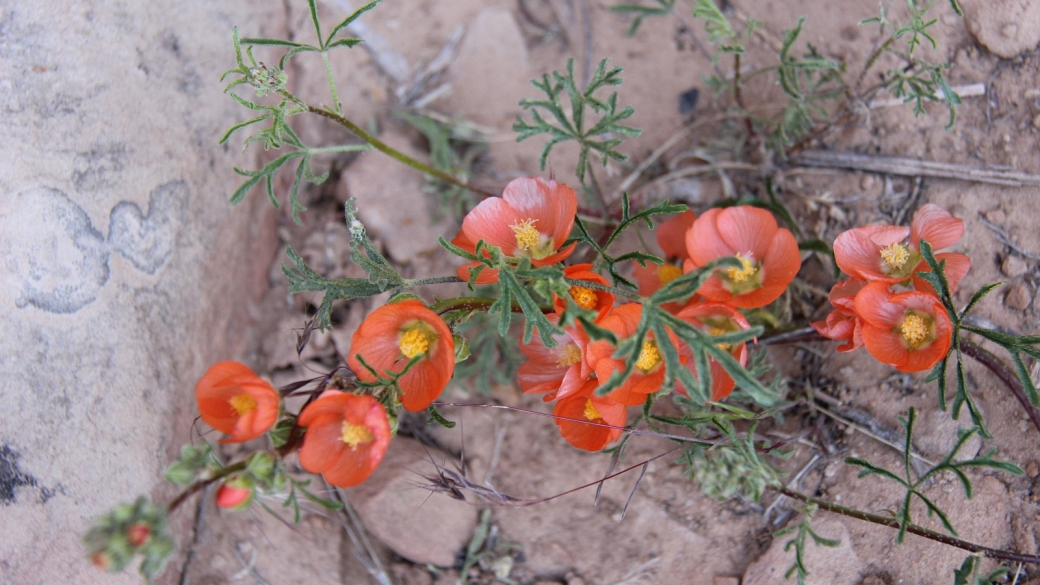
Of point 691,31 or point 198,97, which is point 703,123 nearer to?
point 691,31

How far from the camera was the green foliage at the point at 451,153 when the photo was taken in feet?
9.31

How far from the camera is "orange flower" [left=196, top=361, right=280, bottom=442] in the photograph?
156 cm

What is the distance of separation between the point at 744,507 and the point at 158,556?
176cm

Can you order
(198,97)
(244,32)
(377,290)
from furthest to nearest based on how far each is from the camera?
(244,32)
(198,97)
(377,290)

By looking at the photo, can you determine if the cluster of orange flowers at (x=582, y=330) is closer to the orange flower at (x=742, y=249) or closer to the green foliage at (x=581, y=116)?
the orange flower at (x=742, y=249)

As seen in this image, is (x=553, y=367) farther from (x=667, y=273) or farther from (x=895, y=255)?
(x=895, y=255)

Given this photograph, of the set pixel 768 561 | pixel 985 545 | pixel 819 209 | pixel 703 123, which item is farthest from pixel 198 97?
pixel 985 545

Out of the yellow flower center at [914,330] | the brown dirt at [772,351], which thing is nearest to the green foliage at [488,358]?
the brown dirt at [772,351]

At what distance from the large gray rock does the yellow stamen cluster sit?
1.23 metres

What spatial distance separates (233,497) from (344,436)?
28cm

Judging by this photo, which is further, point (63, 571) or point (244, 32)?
point (244, 32)

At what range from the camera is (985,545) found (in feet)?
6.60

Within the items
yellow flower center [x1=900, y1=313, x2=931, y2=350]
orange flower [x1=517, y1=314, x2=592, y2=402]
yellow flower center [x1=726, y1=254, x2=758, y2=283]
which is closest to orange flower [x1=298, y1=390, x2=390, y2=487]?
orange flower [x1=517, y1=314, x2=592, y2=402]

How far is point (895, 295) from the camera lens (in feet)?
5.96
